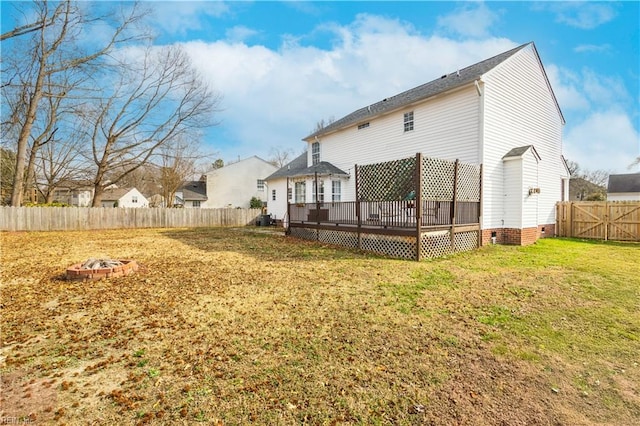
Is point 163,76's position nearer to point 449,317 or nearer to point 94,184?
point 94,184

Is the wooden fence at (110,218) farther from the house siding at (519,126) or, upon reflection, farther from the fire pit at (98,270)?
the house siding at (519,126)

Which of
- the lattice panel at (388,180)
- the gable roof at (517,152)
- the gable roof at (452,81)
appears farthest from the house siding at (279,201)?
the gable roof at (517,152)

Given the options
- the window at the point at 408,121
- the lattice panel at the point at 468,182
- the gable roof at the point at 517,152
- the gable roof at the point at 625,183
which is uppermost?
the window at the point at 408,121

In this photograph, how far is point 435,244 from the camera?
27.2 feet

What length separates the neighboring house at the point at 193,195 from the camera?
35.4 metres

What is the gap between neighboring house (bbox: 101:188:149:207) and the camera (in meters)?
44.3

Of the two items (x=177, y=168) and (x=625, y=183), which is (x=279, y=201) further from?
(x=625, y=183)

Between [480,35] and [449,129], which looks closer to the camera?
[449,129]

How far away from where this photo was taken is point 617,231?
11.9 meters

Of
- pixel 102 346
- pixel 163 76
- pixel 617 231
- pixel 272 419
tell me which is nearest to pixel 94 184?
pixel 163 76

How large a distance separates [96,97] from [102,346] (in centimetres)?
1839

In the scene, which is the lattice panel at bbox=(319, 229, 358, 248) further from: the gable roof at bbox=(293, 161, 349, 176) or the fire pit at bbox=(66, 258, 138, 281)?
the fire pit at bbox=(66, 258, 138, 281)

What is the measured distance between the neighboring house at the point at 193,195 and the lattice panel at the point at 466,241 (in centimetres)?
3004

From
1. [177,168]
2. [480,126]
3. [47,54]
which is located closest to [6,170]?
[47,54]
